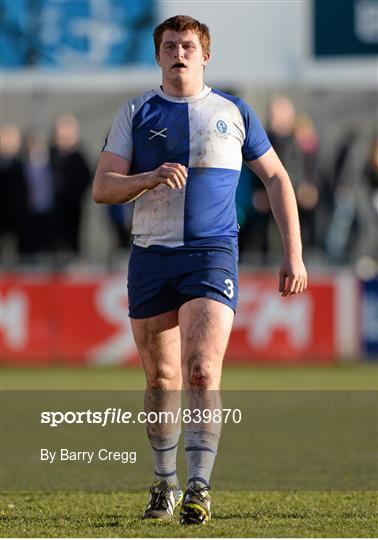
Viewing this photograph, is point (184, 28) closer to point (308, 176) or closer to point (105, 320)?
point (308, 176)

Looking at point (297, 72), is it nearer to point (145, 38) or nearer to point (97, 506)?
point (145, 38)

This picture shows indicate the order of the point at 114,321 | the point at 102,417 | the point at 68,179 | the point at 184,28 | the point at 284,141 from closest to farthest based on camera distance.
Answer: the point at 184,28 → the point at 102,417 → the point at 284,141 → the point at 68,179 → the point at 114,321

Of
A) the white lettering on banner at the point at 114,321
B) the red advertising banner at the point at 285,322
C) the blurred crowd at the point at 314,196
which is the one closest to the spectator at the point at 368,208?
the blurred crowd at the point at 314,196

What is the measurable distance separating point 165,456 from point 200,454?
15.5 inches

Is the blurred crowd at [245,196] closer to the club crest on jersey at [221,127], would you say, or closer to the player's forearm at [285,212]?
the player's forearm at [285,212]

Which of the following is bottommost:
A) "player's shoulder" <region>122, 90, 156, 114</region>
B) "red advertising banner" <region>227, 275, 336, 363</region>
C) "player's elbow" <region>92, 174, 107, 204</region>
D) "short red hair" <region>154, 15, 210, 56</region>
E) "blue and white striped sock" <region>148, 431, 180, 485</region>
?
"red advertising banner" <region>227, 275, 336, 363</region>

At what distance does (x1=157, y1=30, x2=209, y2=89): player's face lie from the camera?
6.53m

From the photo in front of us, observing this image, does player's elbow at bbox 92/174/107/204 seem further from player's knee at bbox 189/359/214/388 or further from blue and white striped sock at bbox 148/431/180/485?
blue and white striped sock at bbox 148/431/180/485

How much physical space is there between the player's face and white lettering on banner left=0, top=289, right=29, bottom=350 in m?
10.4

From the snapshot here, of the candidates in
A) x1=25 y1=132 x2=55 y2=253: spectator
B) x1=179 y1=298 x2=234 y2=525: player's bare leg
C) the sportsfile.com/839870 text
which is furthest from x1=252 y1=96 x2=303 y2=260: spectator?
x1=179 y1=298 x2=234 y2=525: player's bare leg

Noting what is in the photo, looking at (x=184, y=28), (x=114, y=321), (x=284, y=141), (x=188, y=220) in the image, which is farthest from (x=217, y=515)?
(x=114, y=321)

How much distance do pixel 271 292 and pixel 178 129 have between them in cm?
1046

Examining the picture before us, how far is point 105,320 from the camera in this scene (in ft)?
55.4

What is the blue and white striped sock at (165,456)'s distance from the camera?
269 inches
